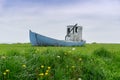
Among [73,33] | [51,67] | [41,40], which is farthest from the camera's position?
[73,33]

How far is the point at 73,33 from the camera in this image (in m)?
41.2

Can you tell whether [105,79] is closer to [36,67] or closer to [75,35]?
[36,67]

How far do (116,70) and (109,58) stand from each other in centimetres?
203

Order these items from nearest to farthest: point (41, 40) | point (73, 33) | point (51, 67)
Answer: point (51, 67), point (41, 40), point (73, 33)

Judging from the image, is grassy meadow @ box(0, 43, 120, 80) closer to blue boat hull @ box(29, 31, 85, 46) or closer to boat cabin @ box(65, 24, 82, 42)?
blue boat hull @ box(29, 31, 85, 46)

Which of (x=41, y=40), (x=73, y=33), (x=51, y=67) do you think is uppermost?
(x=73, y=33)

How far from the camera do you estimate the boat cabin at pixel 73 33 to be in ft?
134

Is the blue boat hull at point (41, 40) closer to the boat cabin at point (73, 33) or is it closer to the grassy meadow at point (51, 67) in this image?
the boat cabin at point (73, 33)

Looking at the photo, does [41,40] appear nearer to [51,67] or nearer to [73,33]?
[73,33]

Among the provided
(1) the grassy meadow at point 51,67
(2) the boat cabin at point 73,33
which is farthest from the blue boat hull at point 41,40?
(1) the grassy meadow at point 51,67

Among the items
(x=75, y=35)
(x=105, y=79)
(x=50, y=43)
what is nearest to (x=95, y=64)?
(x=105, y=79)

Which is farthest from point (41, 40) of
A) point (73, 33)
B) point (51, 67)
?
point (51, 67)

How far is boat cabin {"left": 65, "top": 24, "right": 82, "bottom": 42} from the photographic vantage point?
40809 mm

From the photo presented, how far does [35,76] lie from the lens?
35.7ft
